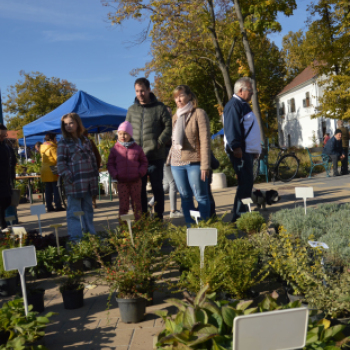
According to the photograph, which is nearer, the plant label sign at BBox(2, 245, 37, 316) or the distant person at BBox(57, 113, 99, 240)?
the plant label sign at BBox(2, 245, 37, 316)

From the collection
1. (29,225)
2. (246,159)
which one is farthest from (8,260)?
(29,225)

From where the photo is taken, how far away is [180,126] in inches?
184

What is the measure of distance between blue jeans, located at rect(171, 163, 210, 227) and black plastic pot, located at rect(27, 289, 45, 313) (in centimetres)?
191

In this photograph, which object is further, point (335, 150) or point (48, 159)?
point (335, 150)

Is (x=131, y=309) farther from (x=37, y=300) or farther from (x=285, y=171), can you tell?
(x=285, y=171)

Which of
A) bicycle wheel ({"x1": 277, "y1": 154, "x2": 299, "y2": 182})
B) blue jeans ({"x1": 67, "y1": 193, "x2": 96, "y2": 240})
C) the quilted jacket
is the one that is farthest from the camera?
bicycle wheel ({"x1": 277, "y1": 154, "x2": 299, "y2": 182})

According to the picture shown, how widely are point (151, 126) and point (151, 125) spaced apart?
0.01 meters

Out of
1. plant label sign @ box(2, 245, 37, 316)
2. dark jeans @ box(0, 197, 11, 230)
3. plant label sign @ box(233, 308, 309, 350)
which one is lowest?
plant label sign @ box(233, 308, 309, 350)

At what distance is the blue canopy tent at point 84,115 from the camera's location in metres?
10.4

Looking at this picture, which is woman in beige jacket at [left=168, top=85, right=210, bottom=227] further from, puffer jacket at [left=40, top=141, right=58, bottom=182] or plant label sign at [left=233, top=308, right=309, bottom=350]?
puffer jacket at [left=40, top=141, right=58, bottom=182]

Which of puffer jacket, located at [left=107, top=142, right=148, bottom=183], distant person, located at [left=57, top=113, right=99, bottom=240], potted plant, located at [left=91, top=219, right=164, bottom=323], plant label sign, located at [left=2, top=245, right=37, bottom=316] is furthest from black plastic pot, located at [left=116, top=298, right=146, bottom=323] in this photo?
puffer jacket, located at [left=107, top=142, right=148, bottom=183]

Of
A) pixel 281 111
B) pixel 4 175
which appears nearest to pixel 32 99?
pixel 281 111

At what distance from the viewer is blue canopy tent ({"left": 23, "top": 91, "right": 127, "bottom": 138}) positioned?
1036cm

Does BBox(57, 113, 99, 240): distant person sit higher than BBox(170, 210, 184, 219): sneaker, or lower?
higher
